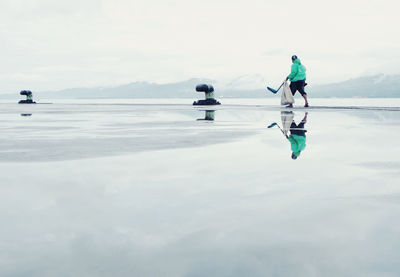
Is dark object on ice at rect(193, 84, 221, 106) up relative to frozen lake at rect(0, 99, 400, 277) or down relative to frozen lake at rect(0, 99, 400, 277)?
up

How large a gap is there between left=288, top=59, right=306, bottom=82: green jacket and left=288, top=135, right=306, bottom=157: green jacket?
1286 centimetres

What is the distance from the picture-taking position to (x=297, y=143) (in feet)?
28.5

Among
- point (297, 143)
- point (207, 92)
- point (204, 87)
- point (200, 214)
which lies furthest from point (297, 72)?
point (200, 214)

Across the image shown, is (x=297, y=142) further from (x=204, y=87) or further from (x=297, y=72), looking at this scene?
(x=204, y=87)

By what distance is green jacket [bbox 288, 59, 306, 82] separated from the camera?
73.2 ft

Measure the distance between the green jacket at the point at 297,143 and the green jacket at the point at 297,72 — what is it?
1286 cm

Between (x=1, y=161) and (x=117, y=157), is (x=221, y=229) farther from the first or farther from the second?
(x=1, y=161)

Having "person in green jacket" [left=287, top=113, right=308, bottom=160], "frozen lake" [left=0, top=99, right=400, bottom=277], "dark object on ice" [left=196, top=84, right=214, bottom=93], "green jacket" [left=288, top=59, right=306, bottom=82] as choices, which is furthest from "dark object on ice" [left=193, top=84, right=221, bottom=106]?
"frozen lake" [left=0, top=99, right=400, bottom=277]

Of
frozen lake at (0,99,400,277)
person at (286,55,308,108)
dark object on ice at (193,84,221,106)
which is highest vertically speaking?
person at (286,55,308,108)

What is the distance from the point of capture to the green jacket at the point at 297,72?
22.3m

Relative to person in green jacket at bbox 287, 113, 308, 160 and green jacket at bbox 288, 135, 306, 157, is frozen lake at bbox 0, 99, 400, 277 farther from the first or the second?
green jacket at bbox 288, 135, 306, 157

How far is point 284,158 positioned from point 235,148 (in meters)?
1.46

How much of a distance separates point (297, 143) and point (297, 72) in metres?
14.2

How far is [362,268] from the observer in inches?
104
